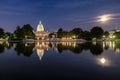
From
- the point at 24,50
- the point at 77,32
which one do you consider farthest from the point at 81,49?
the point at 77,32

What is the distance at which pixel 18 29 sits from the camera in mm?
108938

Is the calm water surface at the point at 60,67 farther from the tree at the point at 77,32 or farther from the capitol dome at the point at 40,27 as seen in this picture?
the capitol dome at the point at 40,27

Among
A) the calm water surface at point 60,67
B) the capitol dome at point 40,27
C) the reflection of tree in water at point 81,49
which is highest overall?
the capitol dome at point 40,27

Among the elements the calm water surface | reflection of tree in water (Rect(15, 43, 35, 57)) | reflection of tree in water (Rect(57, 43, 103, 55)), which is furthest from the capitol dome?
the calm water surface

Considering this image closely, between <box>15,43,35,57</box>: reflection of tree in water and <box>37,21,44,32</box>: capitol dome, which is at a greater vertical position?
<box>37,21,44,32</box>: capitol dome

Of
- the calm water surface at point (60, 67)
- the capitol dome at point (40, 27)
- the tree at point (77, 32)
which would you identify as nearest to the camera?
the calm water surface at point (60, 67)

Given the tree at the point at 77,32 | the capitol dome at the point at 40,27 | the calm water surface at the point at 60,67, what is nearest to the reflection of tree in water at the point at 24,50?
the calm water surface at the point at 60,67

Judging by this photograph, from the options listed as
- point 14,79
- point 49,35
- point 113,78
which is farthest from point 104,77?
point 49,35

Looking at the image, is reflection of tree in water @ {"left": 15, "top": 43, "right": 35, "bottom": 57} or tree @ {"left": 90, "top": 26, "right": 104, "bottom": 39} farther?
tree @ {"left": 90, "top": 26, "right": 104, "bottom": 39}

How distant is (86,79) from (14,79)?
3426mm

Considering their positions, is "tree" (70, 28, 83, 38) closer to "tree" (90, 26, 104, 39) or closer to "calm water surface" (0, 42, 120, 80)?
"tree" (90, 26, 104, 39)

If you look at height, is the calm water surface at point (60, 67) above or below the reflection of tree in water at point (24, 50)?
below

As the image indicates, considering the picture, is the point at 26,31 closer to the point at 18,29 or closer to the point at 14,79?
the point at 18,29

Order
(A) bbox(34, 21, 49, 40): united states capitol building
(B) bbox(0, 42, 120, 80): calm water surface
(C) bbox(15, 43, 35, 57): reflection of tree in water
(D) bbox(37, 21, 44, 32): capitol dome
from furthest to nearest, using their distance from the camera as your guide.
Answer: (D) bbox(37, 21, 44, 32): capitol dome
(A) bbox(34, 21, 49, 40): united states capitol building
(C) bbox(15, 43, 35, 57): reflection of tree in water
(B) bbox(0, 42, 120, 80): calm water surface
